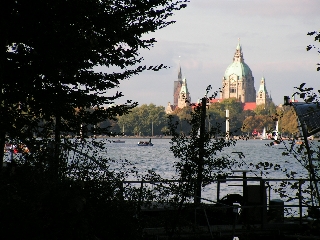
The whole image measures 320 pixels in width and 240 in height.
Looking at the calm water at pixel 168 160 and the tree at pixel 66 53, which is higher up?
the tree at pixel 66 53

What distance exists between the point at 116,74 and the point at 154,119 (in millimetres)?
178940

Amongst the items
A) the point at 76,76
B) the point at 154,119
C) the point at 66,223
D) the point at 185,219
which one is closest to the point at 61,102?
the point at 76,76

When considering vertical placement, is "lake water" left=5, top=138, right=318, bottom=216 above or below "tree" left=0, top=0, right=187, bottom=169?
below

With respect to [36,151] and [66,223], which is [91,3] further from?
[66,223]

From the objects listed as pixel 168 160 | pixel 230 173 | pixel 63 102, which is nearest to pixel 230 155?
pixel 168 160

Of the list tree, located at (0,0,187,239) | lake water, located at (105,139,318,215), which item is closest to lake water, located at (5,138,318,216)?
lake water, located at (105,139,318,215)

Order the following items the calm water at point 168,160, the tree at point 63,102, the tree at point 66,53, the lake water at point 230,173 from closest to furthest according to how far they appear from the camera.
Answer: the tree at point 63,102
the tree at point 66,53
the lake water at point 230,173
the calm water at point 168,160

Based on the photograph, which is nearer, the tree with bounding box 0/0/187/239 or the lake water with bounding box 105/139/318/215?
the tree with bounding box 0/0/187/239

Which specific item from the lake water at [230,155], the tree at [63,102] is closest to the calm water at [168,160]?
the lake water at [230,155]

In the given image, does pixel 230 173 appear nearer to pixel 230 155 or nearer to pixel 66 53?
pixel 66 53

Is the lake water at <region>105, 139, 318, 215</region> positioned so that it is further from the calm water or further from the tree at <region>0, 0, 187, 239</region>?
the tree at <region>0, 0, 187, 239</region>

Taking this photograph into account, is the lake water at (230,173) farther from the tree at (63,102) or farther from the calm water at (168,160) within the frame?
Result: the tree at (63,102)

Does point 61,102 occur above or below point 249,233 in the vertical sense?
above

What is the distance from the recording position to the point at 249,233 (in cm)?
1474
